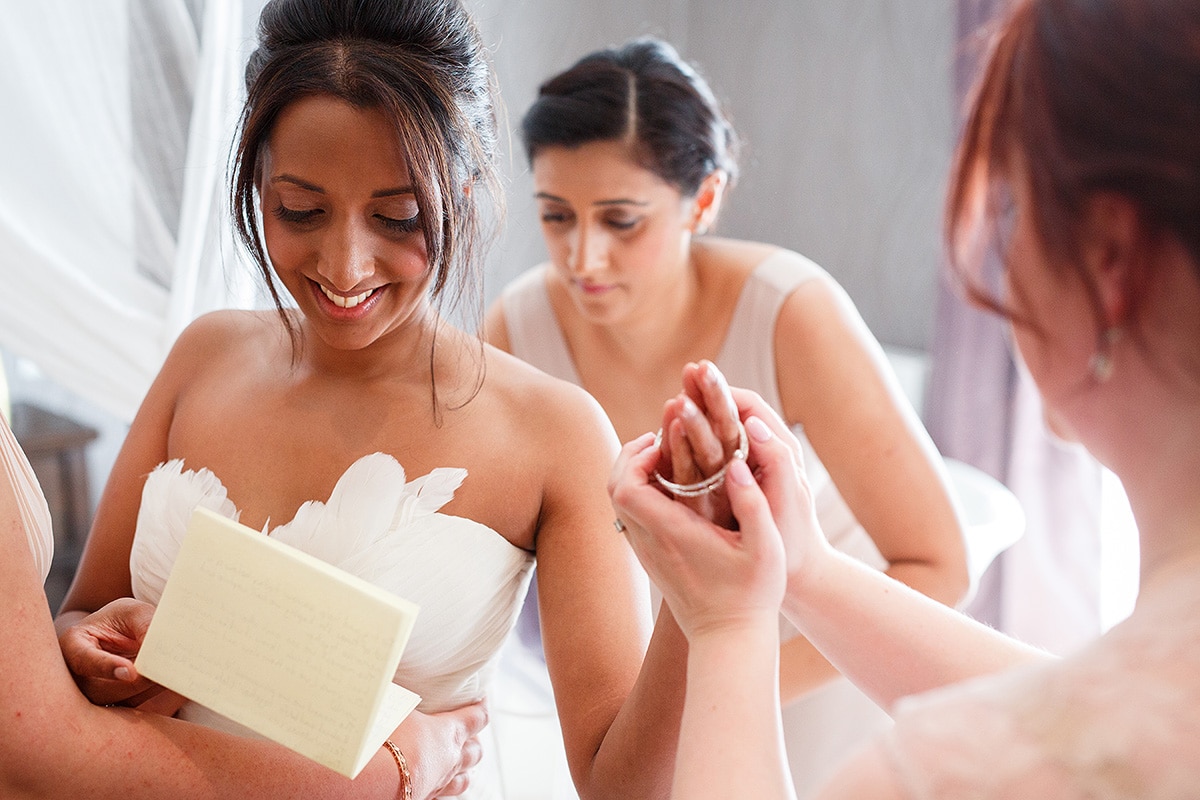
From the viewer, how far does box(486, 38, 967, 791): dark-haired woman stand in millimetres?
1664

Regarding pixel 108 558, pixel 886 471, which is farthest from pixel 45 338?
pixel 886 471

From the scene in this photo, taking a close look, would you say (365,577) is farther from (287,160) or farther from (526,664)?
(526,664)

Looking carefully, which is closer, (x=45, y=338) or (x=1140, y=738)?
(x=1140, y=738)

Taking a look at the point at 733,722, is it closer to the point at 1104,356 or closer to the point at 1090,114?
the point at 1104,356

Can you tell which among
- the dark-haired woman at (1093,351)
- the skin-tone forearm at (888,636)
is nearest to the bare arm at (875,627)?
the skin-tone forearm at (888,636)

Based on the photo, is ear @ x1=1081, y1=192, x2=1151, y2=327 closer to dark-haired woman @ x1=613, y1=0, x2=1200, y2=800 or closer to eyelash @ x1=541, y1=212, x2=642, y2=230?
dark-haired woman @ x1=613, y1=0, x2=1200, y2=800

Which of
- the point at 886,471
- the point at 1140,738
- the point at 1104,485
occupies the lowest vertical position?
the point at 1104,485

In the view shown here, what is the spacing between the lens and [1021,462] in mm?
2732

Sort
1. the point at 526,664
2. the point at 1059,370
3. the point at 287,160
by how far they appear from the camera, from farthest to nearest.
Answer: the point at 526,664 < the point at 287,160 < the point at 1059,370

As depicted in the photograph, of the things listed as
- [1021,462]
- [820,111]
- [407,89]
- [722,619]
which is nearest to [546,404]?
[407,89]

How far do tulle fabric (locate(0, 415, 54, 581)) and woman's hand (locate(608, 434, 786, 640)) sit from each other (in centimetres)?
54

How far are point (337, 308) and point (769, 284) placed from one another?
0.89 m

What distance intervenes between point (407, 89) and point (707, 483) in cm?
58

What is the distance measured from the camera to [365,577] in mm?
1227
